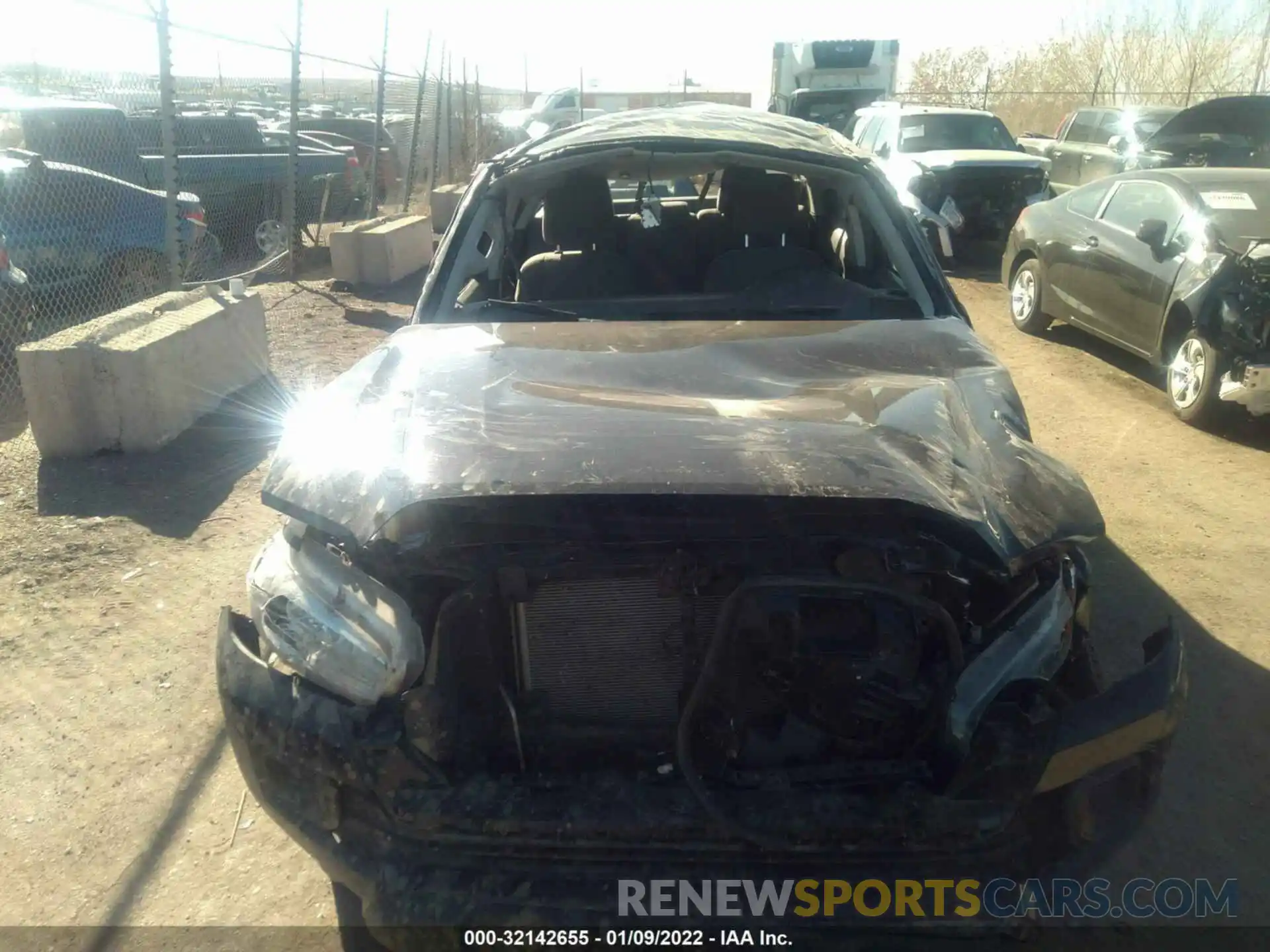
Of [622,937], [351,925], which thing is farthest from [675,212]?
[622,937]

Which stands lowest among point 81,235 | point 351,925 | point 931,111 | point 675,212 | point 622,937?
point 351,925

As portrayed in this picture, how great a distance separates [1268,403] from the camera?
610cm

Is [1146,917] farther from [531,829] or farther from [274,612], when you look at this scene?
[274,612]

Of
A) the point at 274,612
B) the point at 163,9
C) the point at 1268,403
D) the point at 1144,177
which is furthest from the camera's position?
the point at 1144,177

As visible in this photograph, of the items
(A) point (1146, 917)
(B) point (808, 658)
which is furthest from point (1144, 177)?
(B) point (808, 658)

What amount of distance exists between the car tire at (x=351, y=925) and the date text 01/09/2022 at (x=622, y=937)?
66 centimetres

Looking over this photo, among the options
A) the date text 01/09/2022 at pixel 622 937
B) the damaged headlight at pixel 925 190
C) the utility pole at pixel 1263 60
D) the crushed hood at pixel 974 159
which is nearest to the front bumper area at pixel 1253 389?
the date text 01/09/2022 at pixel 622 937

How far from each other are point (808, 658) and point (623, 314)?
6.50 feet

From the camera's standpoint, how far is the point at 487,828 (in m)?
1.99

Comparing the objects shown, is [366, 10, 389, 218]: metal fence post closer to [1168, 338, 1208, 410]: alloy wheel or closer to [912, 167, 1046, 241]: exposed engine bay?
[912, 167, 1046, 241]: exposed engine bay

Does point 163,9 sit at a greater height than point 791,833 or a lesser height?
greater

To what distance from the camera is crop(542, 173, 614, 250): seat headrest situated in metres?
4.41

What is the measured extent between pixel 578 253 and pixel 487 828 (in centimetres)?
291

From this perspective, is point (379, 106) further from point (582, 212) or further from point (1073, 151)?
point (1073, 151)
